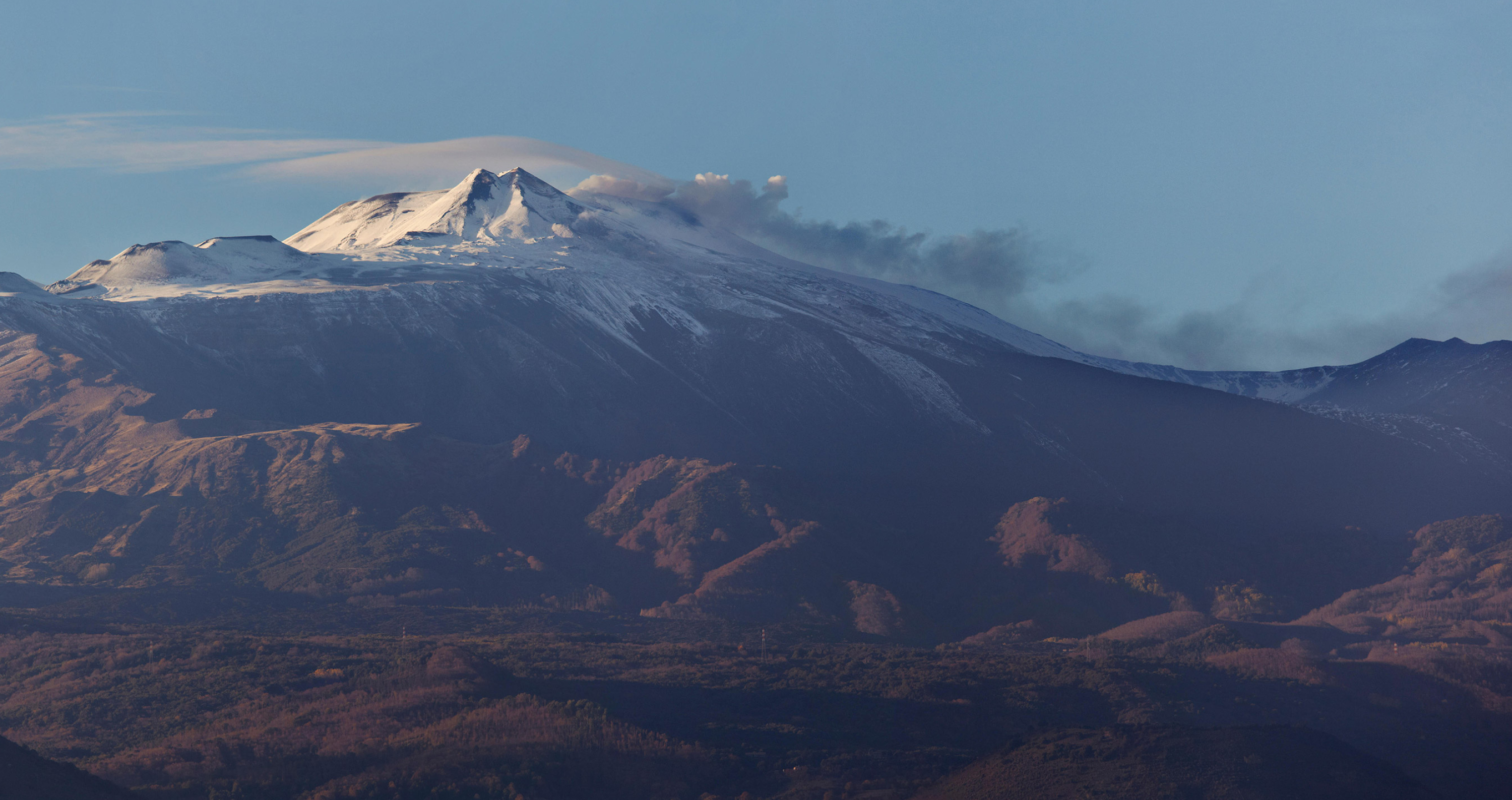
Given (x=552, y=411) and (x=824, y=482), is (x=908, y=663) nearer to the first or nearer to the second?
(x=824, y=482)

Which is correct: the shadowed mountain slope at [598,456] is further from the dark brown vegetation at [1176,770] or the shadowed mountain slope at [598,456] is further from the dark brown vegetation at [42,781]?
Result: the dark brown vegetation at [42,781]

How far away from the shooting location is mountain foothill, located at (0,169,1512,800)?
247ft

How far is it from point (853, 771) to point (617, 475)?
240 ft

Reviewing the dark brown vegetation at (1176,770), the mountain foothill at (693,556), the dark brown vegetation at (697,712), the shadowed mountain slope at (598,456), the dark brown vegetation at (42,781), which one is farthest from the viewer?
the shadowed mountain slope at (598,456)

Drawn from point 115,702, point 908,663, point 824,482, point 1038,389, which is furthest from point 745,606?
point 1038,389

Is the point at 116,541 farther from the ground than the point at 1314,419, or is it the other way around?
the point at 1314,419

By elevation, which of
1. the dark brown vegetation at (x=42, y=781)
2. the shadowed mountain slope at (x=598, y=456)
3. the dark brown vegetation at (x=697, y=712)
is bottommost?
the dark brown vegetation at (x=697, y=712)

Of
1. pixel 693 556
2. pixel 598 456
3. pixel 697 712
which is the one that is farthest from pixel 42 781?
pixel 598 456

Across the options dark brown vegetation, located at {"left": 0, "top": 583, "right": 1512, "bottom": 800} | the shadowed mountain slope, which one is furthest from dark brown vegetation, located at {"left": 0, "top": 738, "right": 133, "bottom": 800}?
the shadowed mountain slope

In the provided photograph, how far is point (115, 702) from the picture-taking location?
8262 centimetres

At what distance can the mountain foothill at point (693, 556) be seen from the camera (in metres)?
75.4

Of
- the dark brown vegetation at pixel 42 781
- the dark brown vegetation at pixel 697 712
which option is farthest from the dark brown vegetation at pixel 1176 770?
the dark brown vegetation at pixel 42 781

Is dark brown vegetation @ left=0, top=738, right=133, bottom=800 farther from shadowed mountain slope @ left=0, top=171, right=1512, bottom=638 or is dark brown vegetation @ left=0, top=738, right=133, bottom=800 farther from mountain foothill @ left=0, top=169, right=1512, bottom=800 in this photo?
shadowed mountain slope @ left=0, top=171, right=1512, bottom=638

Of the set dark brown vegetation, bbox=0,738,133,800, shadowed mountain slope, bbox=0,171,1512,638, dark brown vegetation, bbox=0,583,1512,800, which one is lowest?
dark brown vegetation, bbox=0,583,1512,800
